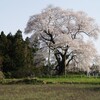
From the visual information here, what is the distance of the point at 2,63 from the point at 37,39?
6248 millimetres

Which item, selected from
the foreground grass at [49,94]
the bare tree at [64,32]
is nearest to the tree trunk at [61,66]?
the bare tree at [64,32]

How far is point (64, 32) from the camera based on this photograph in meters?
49.4

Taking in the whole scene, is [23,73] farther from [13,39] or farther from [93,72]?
[93,72]

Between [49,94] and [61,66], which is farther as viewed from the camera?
[61,66]

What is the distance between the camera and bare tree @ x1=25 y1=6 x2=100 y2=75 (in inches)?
1858

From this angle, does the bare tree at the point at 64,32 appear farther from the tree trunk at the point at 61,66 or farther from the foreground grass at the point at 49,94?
the foreground grass at the point at 49,94

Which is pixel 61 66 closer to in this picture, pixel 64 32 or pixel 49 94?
pixel 64 32

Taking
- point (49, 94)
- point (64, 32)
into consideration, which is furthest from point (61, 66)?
point (49, 94)

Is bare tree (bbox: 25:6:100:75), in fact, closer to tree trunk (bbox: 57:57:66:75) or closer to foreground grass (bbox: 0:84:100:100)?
tree trunk (bbox: 57:57:66:75)

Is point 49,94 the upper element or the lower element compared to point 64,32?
lower

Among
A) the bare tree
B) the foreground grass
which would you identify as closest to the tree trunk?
the bare tree

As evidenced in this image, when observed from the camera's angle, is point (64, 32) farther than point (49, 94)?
Yes

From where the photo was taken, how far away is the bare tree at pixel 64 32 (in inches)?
1858

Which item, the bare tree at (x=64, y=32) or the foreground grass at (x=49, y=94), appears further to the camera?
the bare tree at (x=64, y=32)
